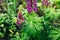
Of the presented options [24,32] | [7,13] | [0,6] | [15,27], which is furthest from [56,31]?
[0,6]

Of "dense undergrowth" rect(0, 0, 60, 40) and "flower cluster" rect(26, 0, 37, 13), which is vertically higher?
"flower cluster" rect(26, 0, 37, 13)

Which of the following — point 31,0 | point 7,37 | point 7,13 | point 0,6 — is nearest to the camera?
point 31,0

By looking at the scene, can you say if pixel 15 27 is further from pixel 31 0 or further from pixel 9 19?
pixel 31 0

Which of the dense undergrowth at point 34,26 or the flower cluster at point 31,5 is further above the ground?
the flower cluster at point 31,5

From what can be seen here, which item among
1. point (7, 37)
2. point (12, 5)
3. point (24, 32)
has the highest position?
point (12, 5)

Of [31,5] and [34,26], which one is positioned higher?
[31,5]

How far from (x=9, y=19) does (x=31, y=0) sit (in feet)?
3.14

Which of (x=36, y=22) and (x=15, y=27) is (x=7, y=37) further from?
(x=36, y=22)

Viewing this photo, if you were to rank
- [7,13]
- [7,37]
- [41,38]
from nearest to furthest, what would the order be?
[41,38] → [7,37] → [7,13]

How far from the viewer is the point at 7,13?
13.5 feet

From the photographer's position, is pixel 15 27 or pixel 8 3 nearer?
pixel 15 27

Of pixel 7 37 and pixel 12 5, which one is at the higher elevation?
pixel 12 5

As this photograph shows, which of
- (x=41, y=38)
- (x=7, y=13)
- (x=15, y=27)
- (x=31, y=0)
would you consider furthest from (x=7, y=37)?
(x=31, y=0)

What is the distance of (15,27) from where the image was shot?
12.9ft
